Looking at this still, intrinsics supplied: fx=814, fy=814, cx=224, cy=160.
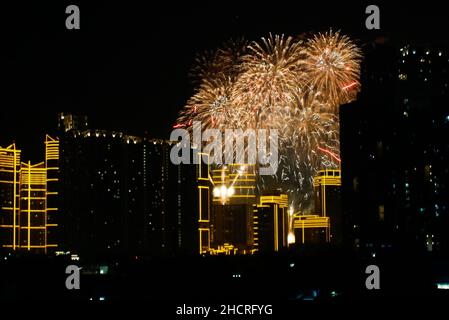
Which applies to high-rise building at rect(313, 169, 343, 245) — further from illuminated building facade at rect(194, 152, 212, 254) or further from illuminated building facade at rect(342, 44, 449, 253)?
illuminated building facade at rect(342, 44, 449, 253)

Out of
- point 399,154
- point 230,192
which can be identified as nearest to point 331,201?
point 230,192

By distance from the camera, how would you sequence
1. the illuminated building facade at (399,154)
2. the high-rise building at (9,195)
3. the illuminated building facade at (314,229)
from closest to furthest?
the illuminated building facade at (399,154) < the illuminated building facade at (314,229) < the high-rise building at (9,195)

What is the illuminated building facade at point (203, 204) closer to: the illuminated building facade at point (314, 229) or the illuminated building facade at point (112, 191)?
the illuminated building facade at point (112, 191)

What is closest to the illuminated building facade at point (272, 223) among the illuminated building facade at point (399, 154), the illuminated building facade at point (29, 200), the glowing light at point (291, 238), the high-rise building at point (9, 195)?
the glowing light at point (291, 238)

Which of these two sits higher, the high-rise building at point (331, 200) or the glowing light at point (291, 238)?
the high-rise building at point (331, 200)
